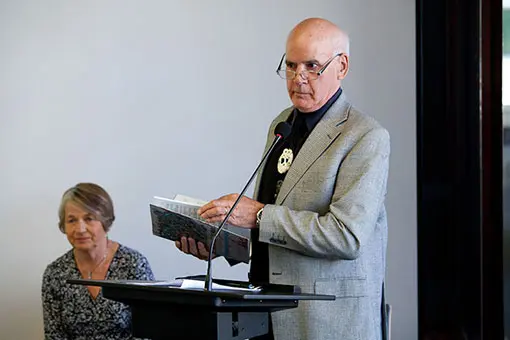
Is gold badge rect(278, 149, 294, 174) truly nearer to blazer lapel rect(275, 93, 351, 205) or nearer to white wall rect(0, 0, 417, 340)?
blazer lapel rect(275, 93, 351, 205)

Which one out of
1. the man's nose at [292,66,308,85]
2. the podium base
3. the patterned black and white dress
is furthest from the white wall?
the podium base

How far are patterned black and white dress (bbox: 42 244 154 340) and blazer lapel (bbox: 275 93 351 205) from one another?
4.50ft

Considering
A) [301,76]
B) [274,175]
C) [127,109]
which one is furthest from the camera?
[127,109]

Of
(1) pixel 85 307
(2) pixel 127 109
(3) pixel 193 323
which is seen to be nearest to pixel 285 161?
(3) pixel 193 323

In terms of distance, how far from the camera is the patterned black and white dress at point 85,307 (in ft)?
11.6

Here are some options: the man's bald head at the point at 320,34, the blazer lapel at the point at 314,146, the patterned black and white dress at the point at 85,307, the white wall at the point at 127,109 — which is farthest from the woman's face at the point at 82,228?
the man's bald head at the point at 320,34

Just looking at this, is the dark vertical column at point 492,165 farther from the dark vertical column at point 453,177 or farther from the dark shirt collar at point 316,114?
the dark shirt collar at point 316,114

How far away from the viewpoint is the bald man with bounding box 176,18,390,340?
2.23 metres

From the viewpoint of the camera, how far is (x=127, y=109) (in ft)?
13.7

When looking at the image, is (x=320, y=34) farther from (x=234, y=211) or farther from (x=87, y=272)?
(x=87, y=272)

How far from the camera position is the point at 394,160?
3836mm

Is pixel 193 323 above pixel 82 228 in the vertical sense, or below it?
below

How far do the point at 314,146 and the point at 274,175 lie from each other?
19cm

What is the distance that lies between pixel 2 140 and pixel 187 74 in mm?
974
